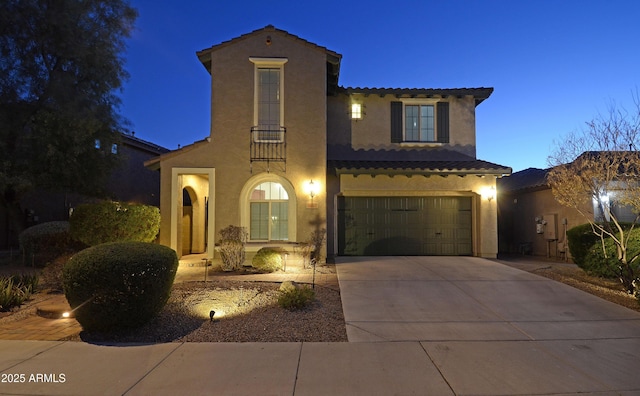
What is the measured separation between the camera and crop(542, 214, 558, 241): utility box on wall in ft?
46.6

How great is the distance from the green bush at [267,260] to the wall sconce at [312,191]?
Result: 1.86 m

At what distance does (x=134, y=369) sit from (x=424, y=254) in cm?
1052

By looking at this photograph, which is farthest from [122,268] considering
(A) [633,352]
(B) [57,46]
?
(B) [57,46]

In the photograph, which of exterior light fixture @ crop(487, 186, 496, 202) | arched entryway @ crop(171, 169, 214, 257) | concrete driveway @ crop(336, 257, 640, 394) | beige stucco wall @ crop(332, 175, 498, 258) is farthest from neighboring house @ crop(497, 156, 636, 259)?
arched entryway @ crop(171, 169, 214, 257)

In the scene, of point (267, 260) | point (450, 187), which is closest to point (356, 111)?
point (450, 187)

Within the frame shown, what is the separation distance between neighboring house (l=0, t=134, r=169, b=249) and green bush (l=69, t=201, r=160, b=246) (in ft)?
17.4

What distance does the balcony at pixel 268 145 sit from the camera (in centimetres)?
1161

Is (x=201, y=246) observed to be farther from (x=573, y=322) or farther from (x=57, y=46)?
(x=573, y=322)

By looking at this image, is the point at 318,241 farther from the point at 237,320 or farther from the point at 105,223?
the point at 105,223

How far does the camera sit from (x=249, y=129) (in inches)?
458

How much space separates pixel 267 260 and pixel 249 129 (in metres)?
4.04

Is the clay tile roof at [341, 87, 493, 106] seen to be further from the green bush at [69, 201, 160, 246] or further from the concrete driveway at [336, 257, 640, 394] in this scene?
the green bush at [69, 201, 160, 246]

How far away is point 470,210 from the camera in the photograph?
1346cm

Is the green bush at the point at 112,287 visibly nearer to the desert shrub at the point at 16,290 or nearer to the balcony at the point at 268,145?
the desert shrub at the point at 16,290
